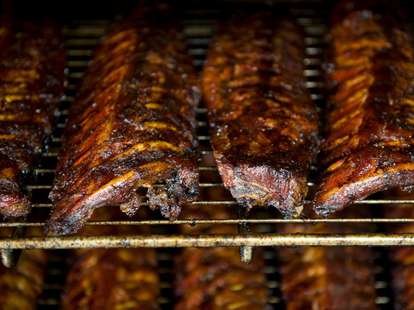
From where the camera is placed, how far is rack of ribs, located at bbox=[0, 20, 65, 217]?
7.59ft

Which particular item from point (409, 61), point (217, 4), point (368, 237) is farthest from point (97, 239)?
point (217, 4)

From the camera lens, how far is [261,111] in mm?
2604

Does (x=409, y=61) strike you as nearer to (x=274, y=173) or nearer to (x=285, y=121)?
(x=285, y=121)

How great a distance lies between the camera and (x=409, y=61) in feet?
9.37

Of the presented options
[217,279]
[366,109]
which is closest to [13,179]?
[217,279]

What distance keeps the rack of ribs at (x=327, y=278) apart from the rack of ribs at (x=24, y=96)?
1.24m

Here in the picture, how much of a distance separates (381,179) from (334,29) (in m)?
1.17

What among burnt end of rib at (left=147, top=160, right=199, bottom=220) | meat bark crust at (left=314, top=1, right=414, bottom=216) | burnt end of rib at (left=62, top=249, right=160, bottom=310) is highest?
meat bark crust at (left=314, top=1, right=414, bottom=216)

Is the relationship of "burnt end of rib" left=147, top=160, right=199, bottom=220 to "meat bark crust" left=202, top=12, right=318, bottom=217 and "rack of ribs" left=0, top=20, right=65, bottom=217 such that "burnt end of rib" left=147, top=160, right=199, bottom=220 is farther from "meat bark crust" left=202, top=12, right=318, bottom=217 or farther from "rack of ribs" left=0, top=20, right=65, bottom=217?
"rack of ribs" left=0, top=20, right=65, bottom=217

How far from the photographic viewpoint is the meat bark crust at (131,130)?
87.7 inches

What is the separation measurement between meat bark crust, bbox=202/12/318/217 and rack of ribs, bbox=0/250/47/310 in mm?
1092

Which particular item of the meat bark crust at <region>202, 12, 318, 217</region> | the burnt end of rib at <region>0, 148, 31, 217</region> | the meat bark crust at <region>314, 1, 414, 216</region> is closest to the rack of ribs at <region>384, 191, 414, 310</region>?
the meat bark crust at <region>314, 1, 414, 216</region>

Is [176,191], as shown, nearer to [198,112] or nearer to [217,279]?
[217,279]

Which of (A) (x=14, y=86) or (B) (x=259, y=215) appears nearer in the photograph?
(A) (x=14, y=86)
